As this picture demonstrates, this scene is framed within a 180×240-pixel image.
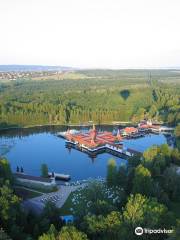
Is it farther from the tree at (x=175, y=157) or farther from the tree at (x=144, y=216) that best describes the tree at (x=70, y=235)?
the tree at (x=175, y=157)

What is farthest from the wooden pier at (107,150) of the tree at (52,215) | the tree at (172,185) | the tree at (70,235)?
the tree at (70,235)

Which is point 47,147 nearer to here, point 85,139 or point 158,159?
point 85,139

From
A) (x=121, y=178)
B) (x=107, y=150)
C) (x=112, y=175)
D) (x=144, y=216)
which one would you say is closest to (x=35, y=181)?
(x=112, y=175)

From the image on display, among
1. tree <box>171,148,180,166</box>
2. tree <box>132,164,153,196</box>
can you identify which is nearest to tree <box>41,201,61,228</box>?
tree <box>132,164,153,196</box>

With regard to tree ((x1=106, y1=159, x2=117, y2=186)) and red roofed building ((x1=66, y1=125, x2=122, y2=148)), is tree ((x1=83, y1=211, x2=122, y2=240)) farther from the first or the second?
red roofed building ((x1=66, y1=125, x2=122, y2=148))

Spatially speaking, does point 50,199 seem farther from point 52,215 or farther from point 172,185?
point 172,185

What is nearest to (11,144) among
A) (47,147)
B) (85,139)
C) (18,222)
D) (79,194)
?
(47,147)

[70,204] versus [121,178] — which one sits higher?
[121,178]
